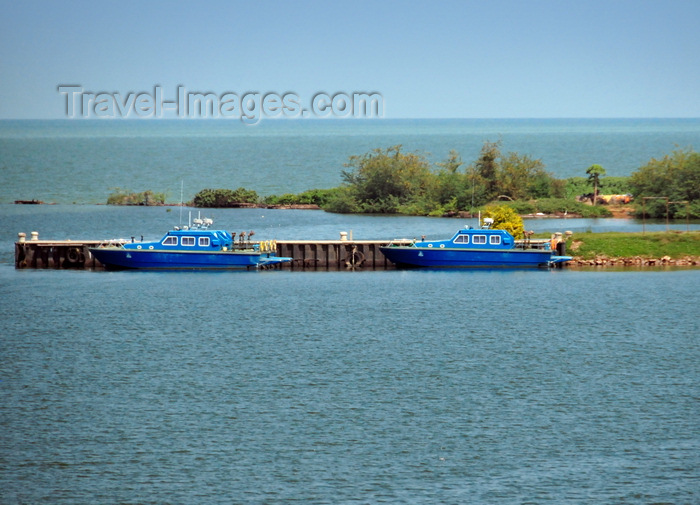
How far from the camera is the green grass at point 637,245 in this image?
76.9 meters

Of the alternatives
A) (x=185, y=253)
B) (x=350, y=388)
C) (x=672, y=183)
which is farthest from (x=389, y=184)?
(x=350, y=388)

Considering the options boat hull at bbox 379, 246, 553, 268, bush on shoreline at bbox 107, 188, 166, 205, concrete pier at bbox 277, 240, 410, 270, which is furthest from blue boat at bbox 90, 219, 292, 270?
bush on shoreline at bbox 107, 188, 166, 205

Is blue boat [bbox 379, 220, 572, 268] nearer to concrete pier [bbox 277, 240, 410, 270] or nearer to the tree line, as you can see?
concrete pier [bbox 277, 240, 410, 270]

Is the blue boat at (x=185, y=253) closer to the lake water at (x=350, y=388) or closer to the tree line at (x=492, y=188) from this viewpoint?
the lake water at (x=350, y=388)

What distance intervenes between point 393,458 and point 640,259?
1858 inches

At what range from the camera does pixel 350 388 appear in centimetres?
4241

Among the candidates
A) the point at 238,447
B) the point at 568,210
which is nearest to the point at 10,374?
the point at 238,447

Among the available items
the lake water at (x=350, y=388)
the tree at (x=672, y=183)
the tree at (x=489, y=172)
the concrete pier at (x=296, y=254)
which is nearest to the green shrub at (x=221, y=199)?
the tree at (x=489, y=172)

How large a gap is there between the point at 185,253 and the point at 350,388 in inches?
1394

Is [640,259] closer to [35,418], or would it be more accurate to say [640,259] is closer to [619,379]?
[619,379]

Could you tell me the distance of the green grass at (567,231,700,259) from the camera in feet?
252

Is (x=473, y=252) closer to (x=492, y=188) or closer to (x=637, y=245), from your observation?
(x=637, y=245)

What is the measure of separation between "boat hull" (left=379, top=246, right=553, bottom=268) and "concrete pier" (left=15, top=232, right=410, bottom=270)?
1742 mm

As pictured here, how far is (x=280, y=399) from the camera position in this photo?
40750 mm
